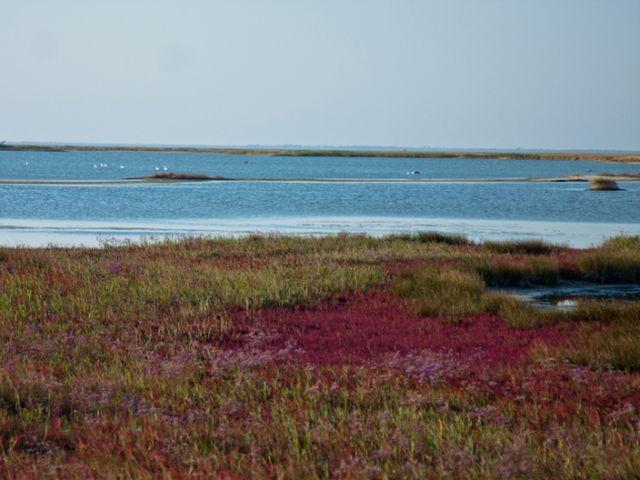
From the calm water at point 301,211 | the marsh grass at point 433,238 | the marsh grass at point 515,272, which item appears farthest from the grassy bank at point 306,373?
the calm water at point 301,211

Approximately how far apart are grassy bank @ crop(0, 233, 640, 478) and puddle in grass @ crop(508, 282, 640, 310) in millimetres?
698

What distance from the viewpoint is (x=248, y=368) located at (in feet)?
41.2

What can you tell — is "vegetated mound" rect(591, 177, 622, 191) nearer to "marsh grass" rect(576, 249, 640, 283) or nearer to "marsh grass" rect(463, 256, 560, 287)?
"marsh grass" rect(576, 249, 640, 283)

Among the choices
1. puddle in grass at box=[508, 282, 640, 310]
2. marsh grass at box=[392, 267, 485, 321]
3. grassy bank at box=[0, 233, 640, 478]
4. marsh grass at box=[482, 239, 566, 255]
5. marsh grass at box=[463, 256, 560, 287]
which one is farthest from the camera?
marsh grass at box=[482, 239, 566, 255]

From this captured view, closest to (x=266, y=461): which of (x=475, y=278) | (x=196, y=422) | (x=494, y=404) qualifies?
(x=196, y=422)

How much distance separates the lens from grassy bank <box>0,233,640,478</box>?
8.44m

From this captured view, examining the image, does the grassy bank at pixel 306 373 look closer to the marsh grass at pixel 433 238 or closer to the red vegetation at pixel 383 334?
the red vegetation at pixel 383 334

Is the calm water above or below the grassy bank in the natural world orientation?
below

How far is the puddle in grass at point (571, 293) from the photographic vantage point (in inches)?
808

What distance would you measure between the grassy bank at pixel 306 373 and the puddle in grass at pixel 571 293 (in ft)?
2.29

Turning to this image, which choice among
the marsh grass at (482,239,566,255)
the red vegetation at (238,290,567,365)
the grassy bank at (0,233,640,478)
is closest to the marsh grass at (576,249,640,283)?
the grassy bank at (0,233,640,478)

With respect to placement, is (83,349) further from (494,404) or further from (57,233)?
(57,233)

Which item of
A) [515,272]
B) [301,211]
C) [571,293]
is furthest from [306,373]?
[301,211]

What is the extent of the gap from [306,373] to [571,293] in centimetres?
1186
